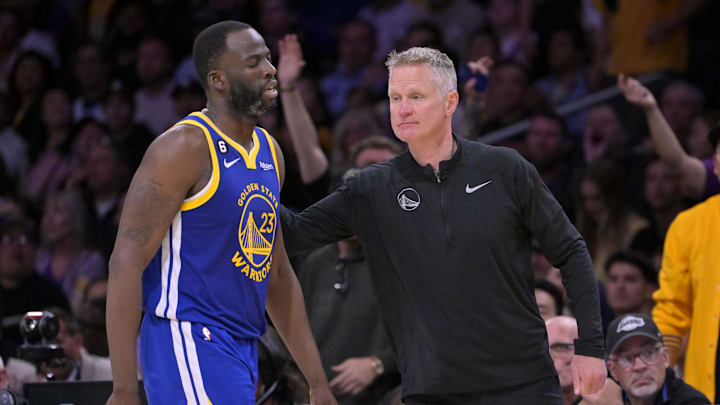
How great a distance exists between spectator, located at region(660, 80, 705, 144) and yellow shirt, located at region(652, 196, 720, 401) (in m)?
2.48

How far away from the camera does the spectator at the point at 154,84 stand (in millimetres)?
10602

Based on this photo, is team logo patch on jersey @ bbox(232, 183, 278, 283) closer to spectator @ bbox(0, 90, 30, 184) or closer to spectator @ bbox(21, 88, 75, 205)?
spectator @ bbox(21, 88, 75, 205)

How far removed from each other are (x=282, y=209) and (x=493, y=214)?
0.83 metres

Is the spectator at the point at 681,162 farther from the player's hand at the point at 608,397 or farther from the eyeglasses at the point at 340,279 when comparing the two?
the eyeglasses at the point at 340,279

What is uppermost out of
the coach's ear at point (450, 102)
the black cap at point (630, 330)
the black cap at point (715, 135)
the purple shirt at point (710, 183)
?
the coach's ear at point (450, 102)

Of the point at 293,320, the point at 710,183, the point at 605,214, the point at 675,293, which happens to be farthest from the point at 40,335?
the point at 605,214

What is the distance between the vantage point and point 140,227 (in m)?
3.65

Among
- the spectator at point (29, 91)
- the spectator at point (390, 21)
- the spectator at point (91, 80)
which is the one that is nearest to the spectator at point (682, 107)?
the spectator at point (390, 21)

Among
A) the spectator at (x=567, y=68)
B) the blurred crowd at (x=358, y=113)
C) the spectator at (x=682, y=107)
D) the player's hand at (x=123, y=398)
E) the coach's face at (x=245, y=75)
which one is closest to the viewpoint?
the player's hand at (x=123, y=398)

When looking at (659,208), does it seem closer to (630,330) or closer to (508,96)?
(508,96)

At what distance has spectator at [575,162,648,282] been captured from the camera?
24.7ft

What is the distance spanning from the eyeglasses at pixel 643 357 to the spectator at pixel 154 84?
6149mm

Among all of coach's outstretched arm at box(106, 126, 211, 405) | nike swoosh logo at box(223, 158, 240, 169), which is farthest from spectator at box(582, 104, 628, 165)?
coach's outstretched arm at box(106, 126, 211, 405)

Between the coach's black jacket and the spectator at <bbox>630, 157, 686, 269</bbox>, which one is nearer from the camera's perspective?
the coach's black jacket
